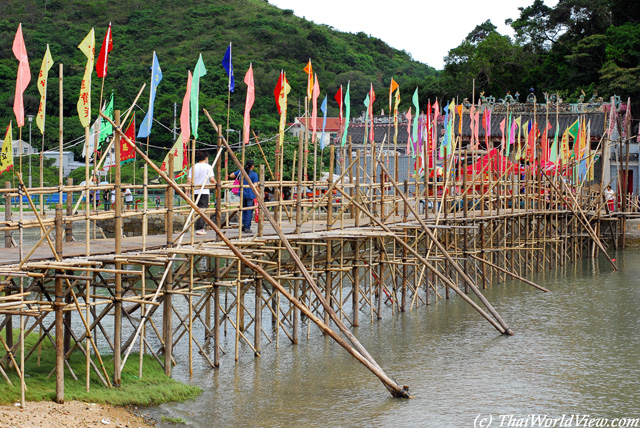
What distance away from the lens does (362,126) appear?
39.7 metres

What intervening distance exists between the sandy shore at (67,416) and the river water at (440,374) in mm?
556

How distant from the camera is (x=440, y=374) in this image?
13.4 metres

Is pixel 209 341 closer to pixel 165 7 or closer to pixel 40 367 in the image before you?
pixel 40 367

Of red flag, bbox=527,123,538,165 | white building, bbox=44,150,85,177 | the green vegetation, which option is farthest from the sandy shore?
the green vegetation

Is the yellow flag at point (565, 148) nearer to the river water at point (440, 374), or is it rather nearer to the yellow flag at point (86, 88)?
the river water at point (440, 374)

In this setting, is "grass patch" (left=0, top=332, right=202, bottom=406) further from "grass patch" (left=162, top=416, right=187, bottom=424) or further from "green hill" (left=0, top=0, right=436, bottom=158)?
"green hill" (left=0, top=0, right=436, bottom=158)

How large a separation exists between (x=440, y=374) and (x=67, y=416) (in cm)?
619

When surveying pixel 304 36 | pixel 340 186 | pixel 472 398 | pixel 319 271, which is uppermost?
pixel 304 36

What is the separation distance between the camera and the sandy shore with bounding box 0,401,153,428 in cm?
939

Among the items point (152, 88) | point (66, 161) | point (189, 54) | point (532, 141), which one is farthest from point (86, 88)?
point (189, 54)

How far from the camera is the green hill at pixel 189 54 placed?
46344mm

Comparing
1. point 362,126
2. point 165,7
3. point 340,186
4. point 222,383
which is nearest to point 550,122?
point 362,126

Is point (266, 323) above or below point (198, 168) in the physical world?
below

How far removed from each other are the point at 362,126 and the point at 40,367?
29.2 metres
